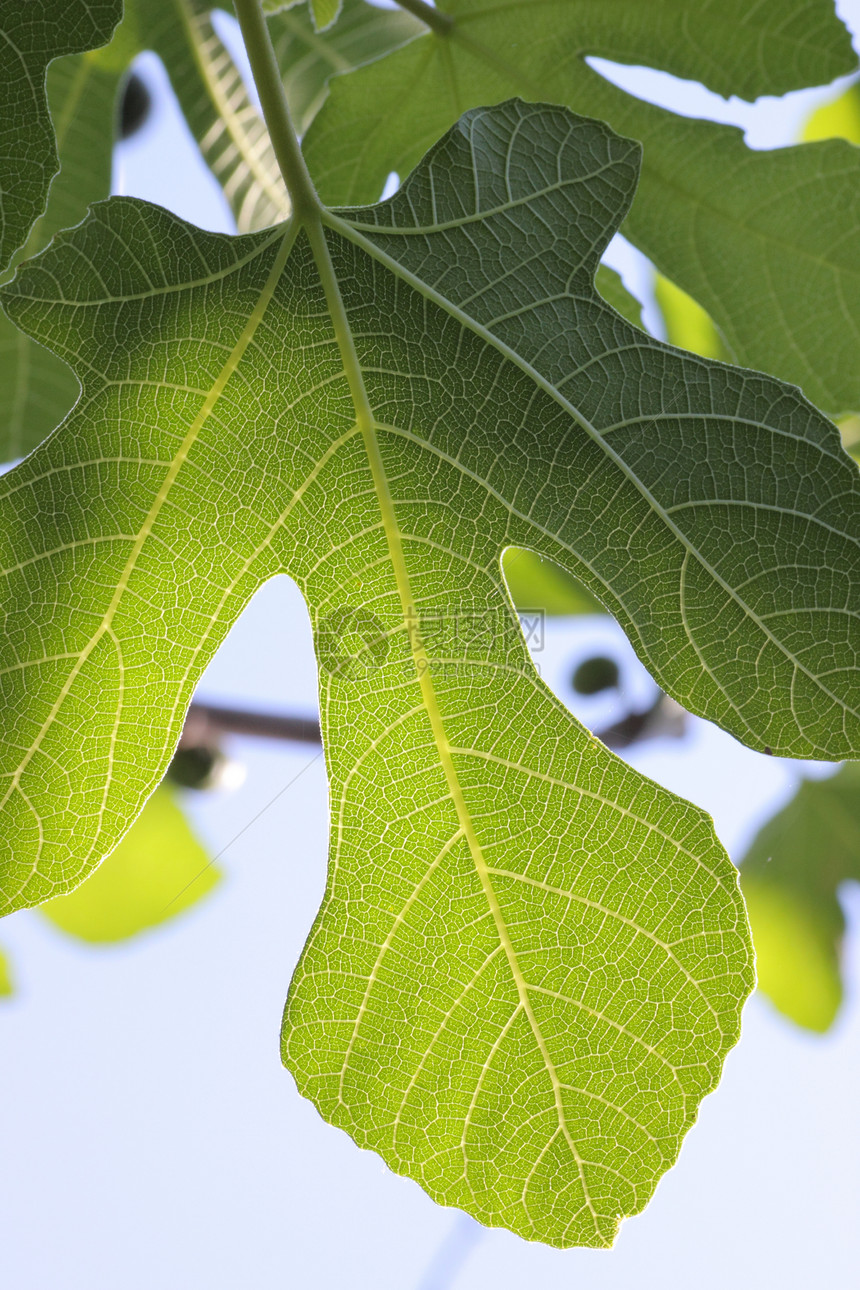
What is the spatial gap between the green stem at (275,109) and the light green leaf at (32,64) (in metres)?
0.19

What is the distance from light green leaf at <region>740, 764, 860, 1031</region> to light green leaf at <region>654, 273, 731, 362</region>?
55.1 inches

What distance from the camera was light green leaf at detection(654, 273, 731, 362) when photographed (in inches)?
109

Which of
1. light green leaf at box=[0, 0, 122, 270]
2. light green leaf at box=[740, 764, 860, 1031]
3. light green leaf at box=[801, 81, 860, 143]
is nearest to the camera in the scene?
light green leaf at box=[0, 0, 122, 270]

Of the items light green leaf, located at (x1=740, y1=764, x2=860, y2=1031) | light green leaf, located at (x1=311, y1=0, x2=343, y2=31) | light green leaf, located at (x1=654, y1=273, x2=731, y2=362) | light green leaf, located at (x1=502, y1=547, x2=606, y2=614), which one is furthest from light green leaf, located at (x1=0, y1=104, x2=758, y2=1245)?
light green leaf, located at (x1=740, y1=764, x2=860, y2=1031)

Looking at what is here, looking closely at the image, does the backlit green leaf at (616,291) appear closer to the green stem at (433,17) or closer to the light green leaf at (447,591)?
the green stem at (433,17)

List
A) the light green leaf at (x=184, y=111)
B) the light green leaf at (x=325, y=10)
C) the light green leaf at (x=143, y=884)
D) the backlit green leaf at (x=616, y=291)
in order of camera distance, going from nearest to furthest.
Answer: the light green leaf at (x=325, y=10) < the backlit green leaf at (x=616, y=291) < the light green leaf at (x=184, y=111) < the light green leaf at (x=143, y=884)

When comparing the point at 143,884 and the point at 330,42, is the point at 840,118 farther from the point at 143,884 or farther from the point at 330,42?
the point at 143,884

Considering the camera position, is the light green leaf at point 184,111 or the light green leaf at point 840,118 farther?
the light green leaf at point 840,118

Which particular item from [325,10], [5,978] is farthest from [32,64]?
[5,978]

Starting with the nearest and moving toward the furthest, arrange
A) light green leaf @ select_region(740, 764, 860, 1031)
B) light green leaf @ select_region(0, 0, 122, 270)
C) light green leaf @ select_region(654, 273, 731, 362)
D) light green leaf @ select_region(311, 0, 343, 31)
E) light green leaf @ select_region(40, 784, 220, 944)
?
light green leaf @ select_region(0, 0, 122, 270) < light green leaf @ select_region(311, 0, 343, 31) < light green leaf @ select_region(654, 273, 731, 362) < light green leaf @ select_region(40, 784, 220, 944) < light green leaf @ select_region(740, 764, 860, 1031)

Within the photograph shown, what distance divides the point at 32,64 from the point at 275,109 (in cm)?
28

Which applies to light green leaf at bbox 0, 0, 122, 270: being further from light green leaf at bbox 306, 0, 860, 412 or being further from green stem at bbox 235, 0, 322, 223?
light green leaf at bbox 306, 0, 860, 412

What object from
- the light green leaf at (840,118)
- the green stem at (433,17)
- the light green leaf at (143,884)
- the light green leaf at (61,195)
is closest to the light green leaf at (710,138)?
the green stem at (433,17)

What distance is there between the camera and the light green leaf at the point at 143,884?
2.89 metres
